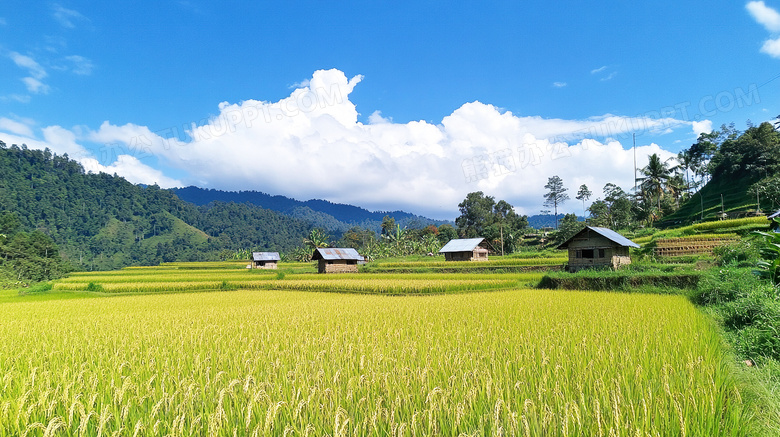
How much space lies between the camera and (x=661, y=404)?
11.3 feet

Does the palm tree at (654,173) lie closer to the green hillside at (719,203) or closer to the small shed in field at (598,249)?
the green hillside at (719,203)

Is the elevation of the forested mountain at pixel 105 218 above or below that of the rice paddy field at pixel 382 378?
above

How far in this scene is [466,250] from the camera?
4359 cm

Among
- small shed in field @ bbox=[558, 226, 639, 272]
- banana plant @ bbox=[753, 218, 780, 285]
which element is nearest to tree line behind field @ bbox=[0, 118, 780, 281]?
small shed in field @ bbox=[558, 226, 639, 272]

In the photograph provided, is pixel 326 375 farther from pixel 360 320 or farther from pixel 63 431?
pixel 360 320

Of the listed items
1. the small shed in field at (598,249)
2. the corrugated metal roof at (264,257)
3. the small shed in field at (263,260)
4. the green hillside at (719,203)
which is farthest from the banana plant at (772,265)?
the corrugated metal roof at (264,257)

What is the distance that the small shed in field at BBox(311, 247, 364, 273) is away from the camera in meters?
38.4

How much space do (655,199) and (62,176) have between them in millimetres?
159691

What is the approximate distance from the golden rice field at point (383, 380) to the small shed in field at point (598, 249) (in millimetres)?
17807

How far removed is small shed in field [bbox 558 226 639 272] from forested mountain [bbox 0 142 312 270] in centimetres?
9277

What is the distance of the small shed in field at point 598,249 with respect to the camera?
24797mm

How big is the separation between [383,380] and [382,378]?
28 mm

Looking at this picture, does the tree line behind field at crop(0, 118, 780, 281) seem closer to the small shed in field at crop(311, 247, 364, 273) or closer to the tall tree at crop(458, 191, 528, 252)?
the tall tree at crop(458, 191, 528, 252)

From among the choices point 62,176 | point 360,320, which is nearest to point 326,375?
point 360,320
